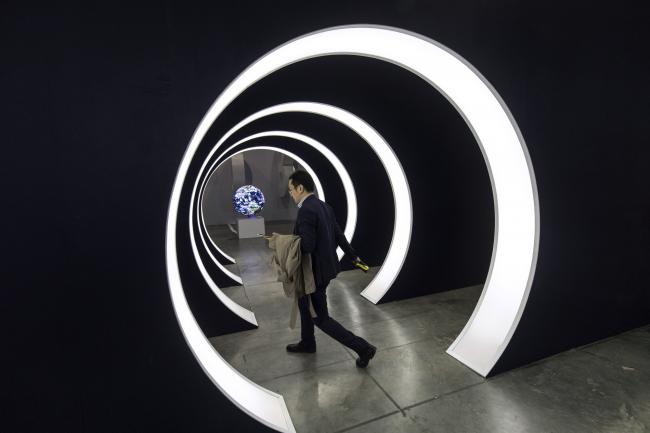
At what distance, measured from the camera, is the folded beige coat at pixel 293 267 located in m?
3.24

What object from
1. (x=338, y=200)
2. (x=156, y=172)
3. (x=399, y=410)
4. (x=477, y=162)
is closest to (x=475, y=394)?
(x=399, y=410)

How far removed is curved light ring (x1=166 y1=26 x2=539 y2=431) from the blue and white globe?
922 cm

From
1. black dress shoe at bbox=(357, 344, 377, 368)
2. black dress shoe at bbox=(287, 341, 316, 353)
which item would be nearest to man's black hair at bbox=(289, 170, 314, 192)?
black dress shoe at bbox=(357, 344, 377, 368)

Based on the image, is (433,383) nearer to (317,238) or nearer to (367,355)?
(367,355)

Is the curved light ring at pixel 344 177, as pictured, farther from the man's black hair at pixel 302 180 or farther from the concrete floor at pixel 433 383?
the man's black hair at pixel 302 180

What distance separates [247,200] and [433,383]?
10156 mm

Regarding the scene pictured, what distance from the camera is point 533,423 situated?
2715 mm

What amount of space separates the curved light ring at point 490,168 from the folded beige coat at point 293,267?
39.3 inches

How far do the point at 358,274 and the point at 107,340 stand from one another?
6.18 m

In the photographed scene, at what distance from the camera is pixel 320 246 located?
333 centimetres

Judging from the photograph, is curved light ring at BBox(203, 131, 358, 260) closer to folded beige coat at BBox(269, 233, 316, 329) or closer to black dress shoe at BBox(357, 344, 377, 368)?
black dress shoe at BBox(357, 344, 377, 368)

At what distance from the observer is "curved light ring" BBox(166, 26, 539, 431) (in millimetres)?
2518

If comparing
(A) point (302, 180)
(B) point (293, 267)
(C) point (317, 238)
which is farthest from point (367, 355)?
(A) point (302, 180)

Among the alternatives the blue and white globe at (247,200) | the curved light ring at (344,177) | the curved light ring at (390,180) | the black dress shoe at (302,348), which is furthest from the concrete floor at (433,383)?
the blue and white globe at (247,200)
